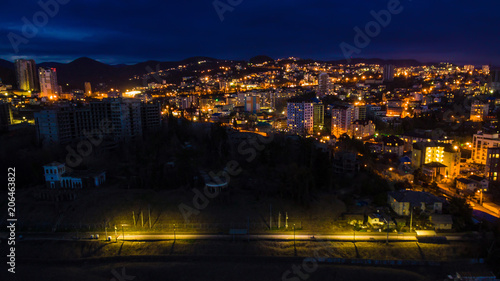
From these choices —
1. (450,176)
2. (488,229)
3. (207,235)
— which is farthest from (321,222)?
(450,176)

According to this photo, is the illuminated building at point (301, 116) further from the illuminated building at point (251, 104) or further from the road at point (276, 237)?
the road at point (276, 237)

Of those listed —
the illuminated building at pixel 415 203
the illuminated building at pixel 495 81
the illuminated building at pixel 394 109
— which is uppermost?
the illuminated building at pixel 495 81

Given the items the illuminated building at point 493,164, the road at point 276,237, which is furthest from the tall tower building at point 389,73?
the road at point 276,237

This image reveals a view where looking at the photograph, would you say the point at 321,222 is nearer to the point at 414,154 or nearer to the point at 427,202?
the point at 427,202

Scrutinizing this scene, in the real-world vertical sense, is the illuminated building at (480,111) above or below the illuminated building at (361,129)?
above

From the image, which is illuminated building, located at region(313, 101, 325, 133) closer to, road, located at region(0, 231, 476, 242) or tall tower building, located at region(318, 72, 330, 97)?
tall tower building, located at region(318, 72, 330, 97)

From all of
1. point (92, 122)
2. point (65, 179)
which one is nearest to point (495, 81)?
point (92, 122)

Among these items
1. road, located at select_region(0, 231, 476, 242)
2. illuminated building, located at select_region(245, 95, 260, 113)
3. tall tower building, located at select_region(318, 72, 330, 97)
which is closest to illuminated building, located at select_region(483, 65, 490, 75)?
tall tower building, located at select_region(318, 72, 330, 97)

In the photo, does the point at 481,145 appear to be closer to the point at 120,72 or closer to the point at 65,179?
the point at 65,179
